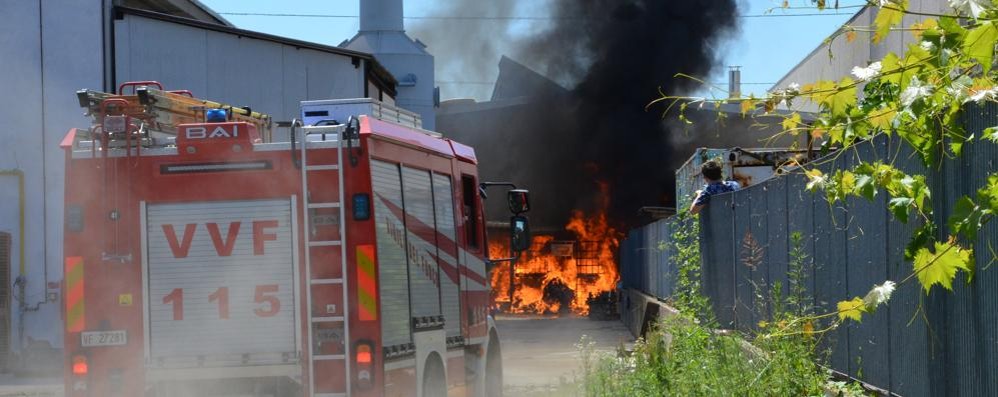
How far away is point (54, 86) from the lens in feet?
72.9

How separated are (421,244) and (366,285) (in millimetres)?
1261

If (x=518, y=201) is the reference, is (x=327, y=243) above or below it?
below

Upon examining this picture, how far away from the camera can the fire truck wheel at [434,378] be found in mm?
9680

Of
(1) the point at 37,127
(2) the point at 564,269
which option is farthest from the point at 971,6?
(2) the point at 564,269

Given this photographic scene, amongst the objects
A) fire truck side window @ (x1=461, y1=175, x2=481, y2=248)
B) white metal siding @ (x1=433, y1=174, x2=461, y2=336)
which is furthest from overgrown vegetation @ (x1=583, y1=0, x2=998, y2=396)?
fire truck side window @ (x1=461, y1=175, x2=481, y2=248)

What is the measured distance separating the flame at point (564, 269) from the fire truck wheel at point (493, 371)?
842 inches

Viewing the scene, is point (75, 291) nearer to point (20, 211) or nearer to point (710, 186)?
point (710, 186)

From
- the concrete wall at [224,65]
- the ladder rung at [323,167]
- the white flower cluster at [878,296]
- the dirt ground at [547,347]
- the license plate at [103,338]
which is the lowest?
the dirt ground at [547,347]

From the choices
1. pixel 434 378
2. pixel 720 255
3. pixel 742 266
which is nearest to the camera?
pixel 434 378

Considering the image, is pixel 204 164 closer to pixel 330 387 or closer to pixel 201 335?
pixel 201 335

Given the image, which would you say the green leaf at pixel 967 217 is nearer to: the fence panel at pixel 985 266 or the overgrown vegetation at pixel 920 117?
the overgrown vegetation at pixel 920 117

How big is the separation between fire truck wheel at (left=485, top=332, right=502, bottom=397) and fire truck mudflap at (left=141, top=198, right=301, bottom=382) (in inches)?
149

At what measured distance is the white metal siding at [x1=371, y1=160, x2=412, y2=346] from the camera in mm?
8773

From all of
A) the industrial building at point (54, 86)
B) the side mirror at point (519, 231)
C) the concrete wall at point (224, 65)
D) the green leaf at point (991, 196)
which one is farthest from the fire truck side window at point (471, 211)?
the concrete wall at point (224, 65)
